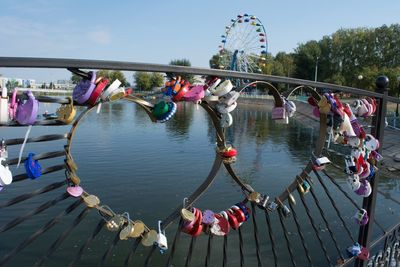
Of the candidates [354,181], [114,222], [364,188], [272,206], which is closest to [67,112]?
[114,222]

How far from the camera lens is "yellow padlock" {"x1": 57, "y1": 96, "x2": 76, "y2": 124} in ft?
4.20

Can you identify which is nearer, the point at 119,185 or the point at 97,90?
the point at 97,90

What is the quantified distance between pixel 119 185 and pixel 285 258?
5.77 metres

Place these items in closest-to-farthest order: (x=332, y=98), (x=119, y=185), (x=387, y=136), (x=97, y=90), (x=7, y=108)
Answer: (x=7, y=108) → (x=97, y=90) → (x=332, y=98) → (x=119, y=185) → (x=387, y=136)

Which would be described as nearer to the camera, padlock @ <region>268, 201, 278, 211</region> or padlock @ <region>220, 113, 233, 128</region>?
padlock @ <region>220, 113, 233, 128</region>

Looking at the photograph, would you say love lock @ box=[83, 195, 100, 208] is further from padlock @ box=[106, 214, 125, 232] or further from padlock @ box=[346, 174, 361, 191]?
padlock @ box=[346, 174, 361, 191]

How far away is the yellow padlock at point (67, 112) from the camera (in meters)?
1.28

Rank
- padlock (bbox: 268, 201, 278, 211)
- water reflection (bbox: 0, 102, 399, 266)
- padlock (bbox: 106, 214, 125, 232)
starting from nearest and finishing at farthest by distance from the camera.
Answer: padlock (bbox: 106, 214, 125, 232) < padlock (bbox: 268, 201, 278, 211) < water reflection (bbox: 0, 102, 399, 266)

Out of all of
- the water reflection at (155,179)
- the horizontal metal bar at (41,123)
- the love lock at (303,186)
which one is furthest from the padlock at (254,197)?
the horizontal metal bar at (41,123)

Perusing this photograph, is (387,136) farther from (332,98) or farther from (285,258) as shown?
(332,98)

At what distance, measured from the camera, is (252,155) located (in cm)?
1756

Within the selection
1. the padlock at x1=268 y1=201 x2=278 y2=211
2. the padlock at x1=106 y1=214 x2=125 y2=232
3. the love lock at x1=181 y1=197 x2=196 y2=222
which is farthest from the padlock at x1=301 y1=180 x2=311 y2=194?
the padlock at x1=106 y1=214 x2=125 y2=232

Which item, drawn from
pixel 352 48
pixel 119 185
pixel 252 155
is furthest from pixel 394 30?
pixel 119 185

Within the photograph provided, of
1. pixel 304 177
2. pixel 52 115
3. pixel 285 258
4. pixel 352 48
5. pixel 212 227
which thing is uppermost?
pixel 352 48
